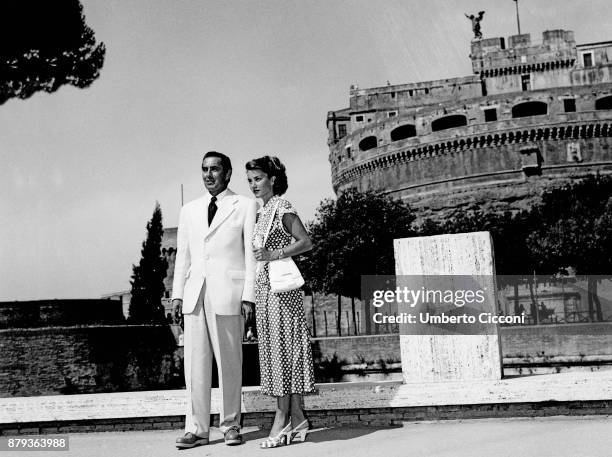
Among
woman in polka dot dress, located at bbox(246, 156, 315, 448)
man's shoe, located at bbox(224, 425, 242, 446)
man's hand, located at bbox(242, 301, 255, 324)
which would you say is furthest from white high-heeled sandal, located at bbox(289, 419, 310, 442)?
man's hand, located at bbox(242, 301, 255, 324)

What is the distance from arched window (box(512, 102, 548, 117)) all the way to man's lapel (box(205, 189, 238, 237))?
116ft

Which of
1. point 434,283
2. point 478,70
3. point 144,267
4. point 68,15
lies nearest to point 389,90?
point 478,70

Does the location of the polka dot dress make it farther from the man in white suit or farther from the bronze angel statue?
the bronze angel statue

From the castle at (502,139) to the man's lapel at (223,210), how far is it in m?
29.0

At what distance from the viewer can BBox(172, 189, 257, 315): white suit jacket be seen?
12.1 feet

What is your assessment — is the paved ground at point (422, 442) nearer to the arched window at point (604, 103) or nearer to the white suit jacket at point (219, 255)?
the white suit jacket at point (219, 255)

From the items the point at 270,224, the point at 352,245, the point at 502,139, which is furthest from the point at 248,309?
the point at 502,139

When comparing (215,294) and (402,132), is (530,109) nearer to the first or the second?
(402,132)

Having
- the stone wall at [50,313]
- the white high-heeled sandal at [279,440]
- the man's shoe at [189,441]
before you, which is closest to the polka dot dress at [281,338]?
the white high-heeled sandal at [279,440]

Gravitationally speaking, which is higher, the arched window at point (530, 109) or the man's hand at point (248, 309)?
the arched window at point (530, 109)

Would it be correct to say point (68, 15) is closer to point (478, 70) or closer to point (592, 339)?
point (592, 339)

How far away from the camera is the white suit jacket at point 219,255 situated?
12.1ft

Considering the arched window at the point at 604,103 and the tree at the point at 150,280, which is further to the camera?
the arched window at the point at 604,103

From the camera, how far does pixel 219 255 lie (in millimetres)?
3764
